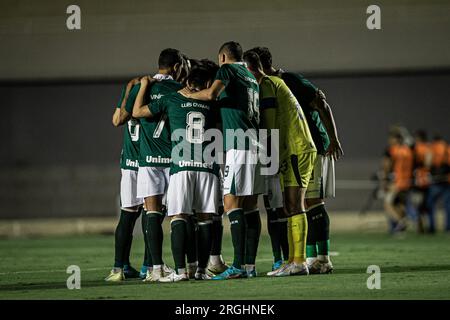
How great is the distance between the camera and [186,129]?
36.9 feet

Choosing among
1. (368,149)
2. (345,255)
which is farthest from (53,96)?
(345,255)

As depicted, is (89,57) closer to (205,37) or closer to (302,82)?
(205,37)

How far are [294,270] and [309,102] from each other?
2078 mm

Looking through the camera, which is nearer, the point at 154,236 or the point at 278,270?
the point at 154,236

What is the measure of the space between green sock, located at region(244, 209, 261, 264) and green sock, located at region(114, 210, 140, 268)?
1.34 m

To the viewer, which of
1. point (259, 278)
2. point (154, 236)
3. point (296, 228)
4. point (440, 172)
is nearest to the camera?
point (154, 236)

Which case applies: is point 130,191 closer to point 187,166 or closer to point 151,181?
point 151,181

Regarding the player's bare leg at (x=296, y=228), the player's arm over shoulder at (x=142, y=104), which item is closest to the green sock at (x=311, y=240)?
the player's bare leg at (x=296, y=228)

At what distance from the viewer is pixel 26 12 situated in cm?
2691

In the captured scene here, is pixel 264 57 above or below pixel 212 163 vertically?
above

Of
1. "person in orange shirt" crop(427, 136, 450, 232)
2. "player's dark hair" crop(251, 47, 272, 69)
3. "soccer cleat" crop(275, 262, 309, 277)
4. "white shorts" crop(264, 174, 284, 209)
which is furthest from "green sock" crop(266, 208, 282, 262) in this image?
"person in orange shirt" crop(427, 136, 450, 232)

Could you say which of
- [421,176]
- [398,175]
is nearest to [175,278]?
[398,175]

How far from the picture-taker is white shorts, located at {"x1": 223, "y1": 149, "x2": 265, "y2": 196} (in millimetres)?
11312

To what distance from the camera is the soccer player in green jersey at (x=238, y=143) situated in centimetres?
1132
